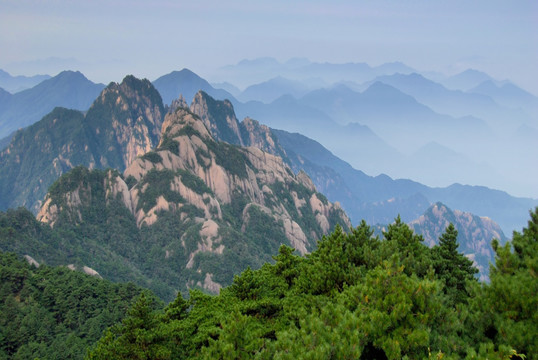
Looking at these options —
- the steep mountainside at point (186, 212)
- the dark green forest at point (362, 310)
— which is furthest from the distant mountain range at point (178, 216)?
the dark green forest at point (362, 310)

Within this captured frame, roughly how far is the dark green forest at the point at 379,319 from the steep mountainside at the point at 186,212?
8495 cm

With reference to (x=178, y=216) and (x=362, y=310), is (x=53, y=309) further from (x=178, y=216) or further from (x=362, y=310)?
(x=178, y=216)

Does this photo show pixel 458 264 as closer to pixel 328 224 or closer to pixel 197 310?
pixel 197 310

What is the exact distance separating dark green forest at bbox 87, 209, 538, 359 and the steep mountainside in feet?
279

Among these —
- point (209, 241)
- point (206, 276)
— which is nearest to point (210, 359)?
point (206, 276)

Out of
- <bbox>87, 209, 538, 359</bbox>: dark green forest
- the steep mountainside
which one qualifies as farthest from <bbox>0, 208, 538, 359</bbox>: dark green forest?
the steep mountainside

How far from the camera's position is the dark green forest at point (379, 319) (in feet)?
42.3

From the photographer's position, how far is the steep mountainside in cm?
12356

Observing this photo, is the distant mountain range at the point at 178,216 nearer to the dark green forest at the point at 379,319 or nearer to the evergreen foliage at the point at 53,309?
the evergreen foliage at the point at 53,309

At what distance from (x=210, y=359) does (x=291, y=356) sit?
415cm

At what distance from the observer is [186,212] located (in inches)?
5546

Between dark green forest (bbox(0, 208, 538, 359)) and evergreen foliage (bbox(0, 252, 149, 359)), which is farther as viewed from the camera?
evergreen foliage (bbox(0, 252, 149, 359))

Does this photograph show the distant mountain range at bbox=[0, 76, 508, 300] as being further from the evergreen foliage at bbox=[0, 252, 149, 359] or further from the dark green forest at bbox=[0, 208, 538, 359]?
the dark green forest at bbox=[0, 208, 538, 359]

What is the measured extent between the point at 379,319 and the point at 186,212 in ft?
430
